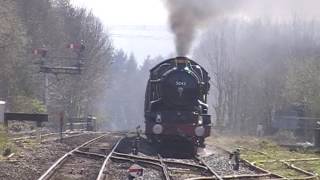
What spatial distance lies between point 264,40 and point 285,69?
303 centimetres

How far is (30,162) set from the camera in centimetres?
1599

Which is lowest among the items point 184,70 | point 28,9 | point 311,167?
point 311,167

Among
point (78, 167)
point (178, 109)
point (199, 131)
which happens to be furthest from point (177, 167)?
point (178, 109)

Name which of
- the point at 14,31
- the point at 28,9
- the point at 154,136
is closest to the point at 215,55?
the point at 28,9

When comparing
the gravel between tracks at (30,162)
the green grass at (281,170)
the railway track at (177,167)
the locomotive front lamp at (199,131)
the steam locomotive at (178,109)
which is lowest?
the green grass at (281,170)

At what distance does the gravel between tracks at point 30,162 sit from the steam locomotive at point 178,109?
3405 millimetres

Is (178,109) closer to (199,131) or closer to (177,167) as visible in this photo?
(199,131)

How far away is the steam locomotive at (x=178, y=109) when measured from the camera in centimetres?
2050

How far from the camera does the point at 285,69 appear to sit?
50.8 metres

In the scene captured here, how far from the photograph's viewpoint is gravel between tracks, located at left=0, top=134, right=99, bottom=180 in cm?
1320

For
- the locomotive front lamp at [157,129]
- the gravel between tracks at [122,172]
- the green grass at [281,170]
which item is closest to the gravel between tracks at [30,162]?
the gravel between tracks at [122,172]

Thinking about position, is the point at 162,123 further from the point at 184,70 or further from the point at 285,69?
the point at 285,69

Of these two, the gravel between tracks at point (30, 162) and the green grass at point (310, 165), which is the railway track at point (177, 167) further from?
the green grass at point (310, 165)

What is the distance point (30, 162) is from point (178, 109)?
660 centimetres
